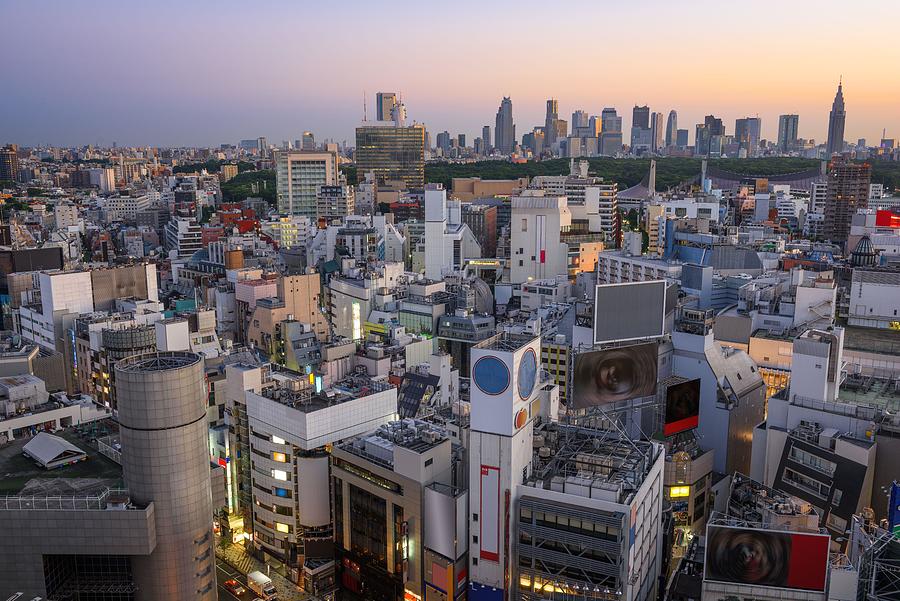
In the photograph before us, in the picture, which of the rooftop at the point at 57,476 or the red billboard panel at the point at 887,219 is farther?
the red billboard panel at the point at 887,219

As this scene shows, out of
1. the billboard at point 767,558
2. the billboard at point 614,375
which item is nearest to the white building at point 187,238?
the billboard at point 614,375

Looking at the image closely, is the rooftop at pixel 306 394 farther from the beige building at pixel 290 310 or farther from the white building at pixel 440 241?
the white building at pixel 440 241

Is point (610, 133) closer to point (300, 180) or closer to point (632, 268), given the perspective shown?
point (300, 180)

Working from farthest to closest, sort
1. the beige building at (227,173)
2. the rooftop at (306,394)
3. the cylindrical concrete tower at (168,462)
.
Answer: the beige building at (227,173) < the rooftop at (306,394) < the cylindrical concrete tower at (168,462)

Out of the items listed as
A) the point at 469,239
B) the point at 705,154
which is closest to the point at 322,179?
the point at 469,239

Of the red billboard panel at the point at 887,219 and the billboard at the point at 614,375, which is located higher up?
the red billboard panel at the point at 887,219

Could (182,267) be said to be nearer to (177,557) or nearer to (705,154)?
(177,557)
